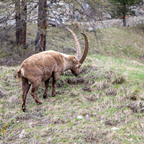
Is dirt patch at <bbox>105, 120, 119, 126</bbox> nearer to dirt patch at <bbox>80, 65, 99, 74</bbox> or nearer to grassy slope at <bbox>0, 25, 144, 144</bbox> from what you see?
grassy slope at <bbox>0, 25, 144, 144</bbox>

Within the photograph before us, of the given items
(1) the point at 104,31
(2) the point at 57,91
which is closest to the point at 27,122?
(2) the point at 57,91

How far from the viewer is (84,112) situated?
614 centimetres

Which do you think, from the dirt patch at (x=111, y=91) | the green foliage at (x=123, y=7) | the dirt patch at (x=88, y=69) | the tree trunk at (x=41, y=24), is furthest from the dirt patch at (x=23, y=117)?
the green foliage at (x=123, y=7)

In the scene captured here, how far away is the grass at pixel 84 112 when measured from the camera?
5094 millimetres

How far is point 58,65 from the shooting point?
23.8 feet

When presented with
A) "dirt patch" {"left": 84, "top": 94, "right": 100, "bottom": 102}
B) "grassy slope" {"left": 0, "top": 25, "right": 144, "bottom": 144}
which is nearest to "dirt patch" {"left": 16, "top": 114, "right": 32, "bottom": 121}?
"grassy slope" {"left": 0, "top": 25, "right": 144, "bottom": 144}

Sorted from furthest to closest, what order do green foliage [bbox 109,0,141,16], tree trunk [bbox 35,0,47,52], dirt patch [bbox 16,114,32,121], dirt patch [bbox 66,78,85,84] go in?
green foliage [bbox 109,0,141,16] < tree trunk [bbox 35,0,47,52] < dirt patch [bbox 66,78,85,84] < dirt patch [bbox 16,114,32,121]

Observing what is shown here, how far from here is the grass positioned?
509cm

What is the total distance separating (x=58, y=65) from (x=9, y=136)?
2.73 meters

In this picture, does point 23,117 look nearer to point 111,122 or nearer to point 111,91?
point 111,122

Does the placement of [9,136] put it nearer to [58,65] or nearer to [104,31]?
[58,65]

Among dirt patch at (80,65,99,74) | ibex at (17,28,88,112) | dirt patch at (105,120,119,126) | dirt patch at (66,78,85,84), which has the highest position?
ibex at (17,28,88,112)

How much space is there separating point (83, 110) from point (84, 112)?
9 cm

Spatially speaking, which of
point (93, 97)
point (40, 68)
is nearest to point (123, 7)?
point (93, 97)
